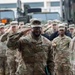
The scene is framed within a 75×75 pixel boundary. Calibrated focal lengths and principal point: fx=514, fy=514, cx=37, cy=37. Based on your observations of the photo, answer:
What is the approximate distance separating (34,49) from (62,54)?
5.45 meters

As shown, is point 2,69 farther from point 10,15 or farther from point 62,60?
point 10,15

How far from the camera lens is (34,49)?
950cm

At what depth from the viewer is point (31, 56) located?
9492 millimetres

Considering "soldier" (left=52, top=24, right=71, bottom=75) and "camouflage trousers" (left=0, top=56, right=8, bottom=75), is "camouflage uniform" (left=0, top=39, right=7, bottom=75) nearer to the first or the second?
"camouflage trousers" (left=0, top=56, right=8, bottom=75)

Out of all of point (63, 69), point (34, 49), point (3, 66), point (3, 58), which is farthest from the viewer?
point (3, 66)

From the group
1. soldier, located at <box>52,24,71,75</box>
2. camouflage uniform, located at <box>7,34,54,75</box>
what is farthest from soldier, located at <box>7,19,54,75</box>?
soldier, located at <box>52,24,71,75</box>

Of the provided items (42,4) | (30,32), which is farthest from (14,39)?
(42,4)

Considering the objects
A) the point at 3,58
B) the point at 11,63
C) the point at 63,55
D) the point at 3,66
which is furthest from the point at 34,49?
the point at 3,66

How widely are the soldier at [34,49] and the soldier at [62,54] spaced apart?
5274mm

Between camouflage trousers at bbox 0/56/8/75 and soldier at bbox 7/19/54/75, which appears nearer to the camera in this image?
soldier at bbox 7/19/54/75

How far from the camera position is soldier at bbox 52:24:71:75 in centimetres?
1488

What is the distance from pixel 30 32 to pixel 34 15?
23.6m

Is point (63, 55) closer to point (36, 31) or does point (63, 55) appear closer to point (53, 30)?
point (53, 30)

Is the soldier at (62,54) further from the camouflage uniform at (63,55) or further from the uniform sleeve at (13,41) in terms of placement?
the uniform sleeve at (13,41)
